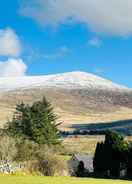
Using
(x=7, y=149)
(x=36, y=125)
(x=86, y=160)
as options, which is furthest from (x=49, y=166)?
(x=36, y=125)

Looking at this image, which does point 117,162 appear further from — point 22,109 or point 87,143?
point 87,143

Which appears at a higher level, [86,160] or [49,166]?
[86,160]

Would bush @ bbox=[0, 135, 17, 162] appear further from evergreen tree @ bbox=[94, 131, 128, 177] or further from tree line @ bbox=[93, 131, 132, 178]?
evergreen tree @ bbox=[94, 131, 128, 177]

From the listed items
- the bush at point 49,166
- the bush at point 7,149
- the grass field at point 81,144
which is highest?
the grass field at point 81,144

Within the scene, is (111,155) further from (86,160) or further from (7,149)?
(7,149)

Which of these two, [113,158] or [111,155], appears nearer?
[113,158]

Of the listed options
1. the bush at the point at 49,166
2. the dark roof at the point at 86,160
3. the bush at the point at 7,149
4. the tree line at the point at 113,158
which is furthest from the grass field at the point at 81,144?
the bush at the point at 49,166

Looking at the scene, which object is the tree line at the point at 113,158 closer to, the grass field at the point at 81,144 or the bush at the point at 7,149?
the bush at the point at 7,149

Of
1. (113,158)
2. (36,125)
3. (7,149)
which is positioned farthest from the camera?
(36,125)

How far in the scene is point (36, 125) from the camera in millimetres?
85938

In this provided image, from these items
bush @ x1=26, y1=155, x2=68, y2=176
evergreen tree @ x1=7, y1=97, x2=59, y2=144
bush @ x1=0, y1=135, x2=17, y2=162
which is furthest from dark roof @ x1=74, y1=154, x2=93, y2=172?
bush @ x1=0, y1=135, x2=17, y2=162

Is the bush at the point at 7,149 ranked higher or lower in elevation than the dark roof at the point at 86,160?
higher

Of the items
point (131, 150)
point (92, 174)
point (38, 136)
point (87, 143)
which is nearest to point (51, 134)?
point (38, 136)

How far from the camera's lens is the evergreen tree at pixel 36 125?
8344 cm
